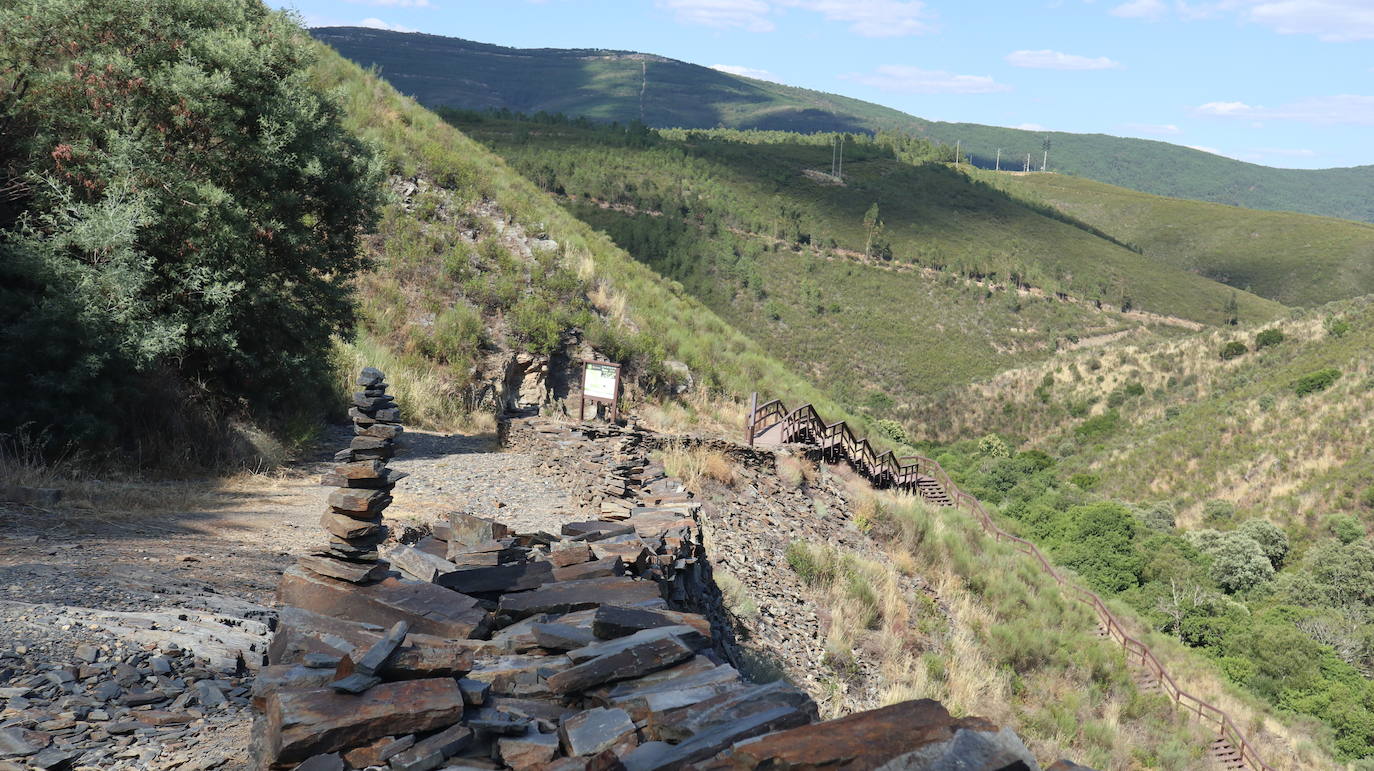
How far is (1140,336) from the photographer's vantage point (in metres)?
70.9

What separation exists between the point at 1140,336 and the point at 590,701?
76861 mm

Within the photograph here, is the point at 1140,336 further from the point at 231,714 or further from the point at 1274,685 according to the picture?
the point at 231,714

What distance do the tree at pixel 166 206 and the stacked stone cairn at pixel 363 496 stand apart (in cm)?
543

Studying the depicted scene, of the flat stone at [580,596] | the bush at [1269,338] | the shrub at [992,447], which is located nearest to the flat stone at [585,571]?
the flat stone at [580,596]

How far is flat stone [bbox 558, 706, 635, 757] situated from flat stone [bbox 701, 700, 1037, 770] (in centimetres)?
57

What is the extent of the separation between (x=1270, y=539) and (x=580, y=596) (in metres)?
36.4

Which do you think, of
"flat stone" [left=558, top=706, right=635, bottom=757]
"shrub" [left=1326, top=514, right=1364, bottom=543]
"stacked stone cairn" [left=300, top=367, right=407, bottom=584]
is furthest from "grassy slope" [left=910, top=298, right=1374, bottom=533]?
"flat stone" [left=558, top=706, right=635, bottom=757]

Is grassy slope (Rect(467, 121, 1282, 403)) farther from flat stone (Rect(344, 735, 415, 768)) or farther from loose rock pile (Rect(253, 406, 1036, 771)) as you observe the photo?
flat stone (Rect(344, 735, 415, 768))

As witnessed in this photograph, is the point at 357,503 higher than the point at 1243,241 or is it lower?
lower

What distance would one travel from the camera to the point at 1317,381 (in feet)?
144

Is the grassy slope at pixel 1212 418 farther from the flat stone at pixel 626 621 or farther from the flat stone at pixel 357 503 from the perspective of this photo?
the flat stone at pixel 357 503

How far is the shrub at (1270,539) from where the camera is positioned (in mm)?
33125

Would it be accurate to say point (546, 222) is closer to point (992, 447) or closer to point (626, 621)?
point (626, 621)

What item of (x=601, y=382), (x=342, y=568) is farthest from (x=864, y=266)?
(x=342, y=568)
